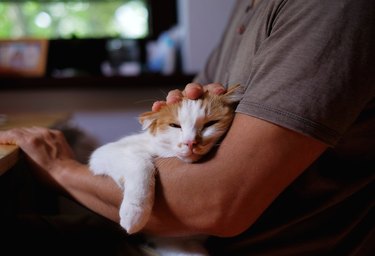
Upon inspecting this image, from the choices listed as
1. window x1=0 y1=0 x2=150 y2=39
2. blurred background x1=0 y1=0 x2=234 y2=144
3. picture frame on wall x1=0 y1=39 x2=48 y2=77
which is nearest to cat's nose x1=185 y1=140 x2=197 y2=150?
blurred background x1=0 y1=0 x2=234 y2=144

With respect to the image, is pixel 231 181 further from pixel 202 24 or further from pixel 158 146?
pixel 202 24

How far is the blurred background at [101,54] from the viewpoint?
5.61ft

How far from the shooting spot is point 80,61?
6.65 ft

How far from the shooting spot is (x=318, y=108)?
0.56 m

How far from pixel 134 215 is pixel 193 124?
20 centimetres

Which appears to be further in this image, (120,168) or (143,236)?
(143,236)

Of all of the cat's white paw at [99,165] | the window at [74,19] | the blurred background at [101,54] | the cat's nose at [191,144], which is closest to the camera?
the cat's nose at [191,144]

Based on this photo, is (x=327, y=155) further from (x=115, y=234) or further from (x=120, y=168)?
(x=115, y=234)

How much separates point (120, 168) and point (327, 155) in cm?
38

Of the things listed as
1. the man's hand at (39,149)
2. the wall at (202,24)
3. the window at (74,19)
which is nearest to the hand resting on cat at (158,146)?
the man's hand at (39,149)

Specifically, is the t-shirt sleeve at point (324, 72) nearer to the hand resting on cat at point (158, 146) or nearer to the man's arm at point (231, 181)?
the man's arm at point (231, 181)

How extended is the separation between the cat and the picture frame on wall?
1064mm

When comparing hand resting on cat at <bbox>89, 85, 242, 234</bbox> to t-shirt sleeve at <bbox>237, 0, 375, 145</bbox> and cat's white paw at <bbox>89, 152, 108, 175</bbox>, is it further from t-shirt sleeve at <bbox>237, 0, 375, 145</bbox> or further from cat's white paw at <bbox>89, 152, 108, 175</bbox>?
t-shirt sleeve at <bbox>237, 0, 375, 145</bbox>

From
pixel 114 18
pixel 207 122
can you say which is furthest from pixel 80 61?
pixel 207 122
